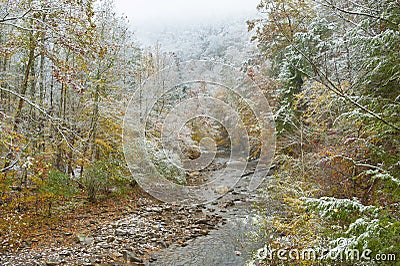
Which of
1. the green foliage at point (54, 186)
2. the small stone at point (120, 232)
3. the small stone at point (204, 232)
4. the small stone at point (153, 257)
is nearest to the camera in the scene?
the small stone at point (153, 257)

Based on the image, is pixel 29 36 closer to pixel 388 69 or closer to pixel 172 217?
pixel 172 217

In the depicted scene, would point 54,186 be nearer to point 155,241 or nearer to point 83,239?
point 83,239

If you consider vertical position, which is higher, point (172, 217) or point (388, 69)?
point (388, 69)

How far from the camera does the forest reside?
355 cm

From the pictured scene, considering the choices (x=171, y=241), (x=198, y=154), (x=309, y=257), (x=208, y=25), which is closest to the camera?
(x=309, y=257)

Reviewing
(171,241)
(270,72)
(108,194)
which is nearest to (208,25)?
(270,72)

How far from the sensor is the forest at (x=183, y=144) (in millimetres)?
3549

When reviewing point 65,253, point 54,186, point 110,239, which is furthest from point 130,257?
point 54,186

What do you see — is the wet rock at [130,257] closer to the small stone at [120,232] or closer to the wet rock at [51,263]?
the small stone at [120,232]

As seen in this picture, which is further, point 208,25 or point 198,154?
point 208,25

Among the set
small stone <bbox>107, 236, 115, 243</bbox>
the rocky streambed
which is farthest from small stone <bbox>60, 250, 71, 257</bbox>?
small stone <bbox>107, 236, 115, 243</bbox>

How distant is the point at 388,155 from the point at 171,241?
4488 mm

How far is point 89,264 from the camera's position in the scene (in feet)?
16.8

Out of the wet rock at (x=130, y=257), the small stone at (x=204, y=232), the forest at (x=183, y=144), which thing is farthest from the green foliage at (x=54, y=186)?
the small stone at (x=204, y=232)
